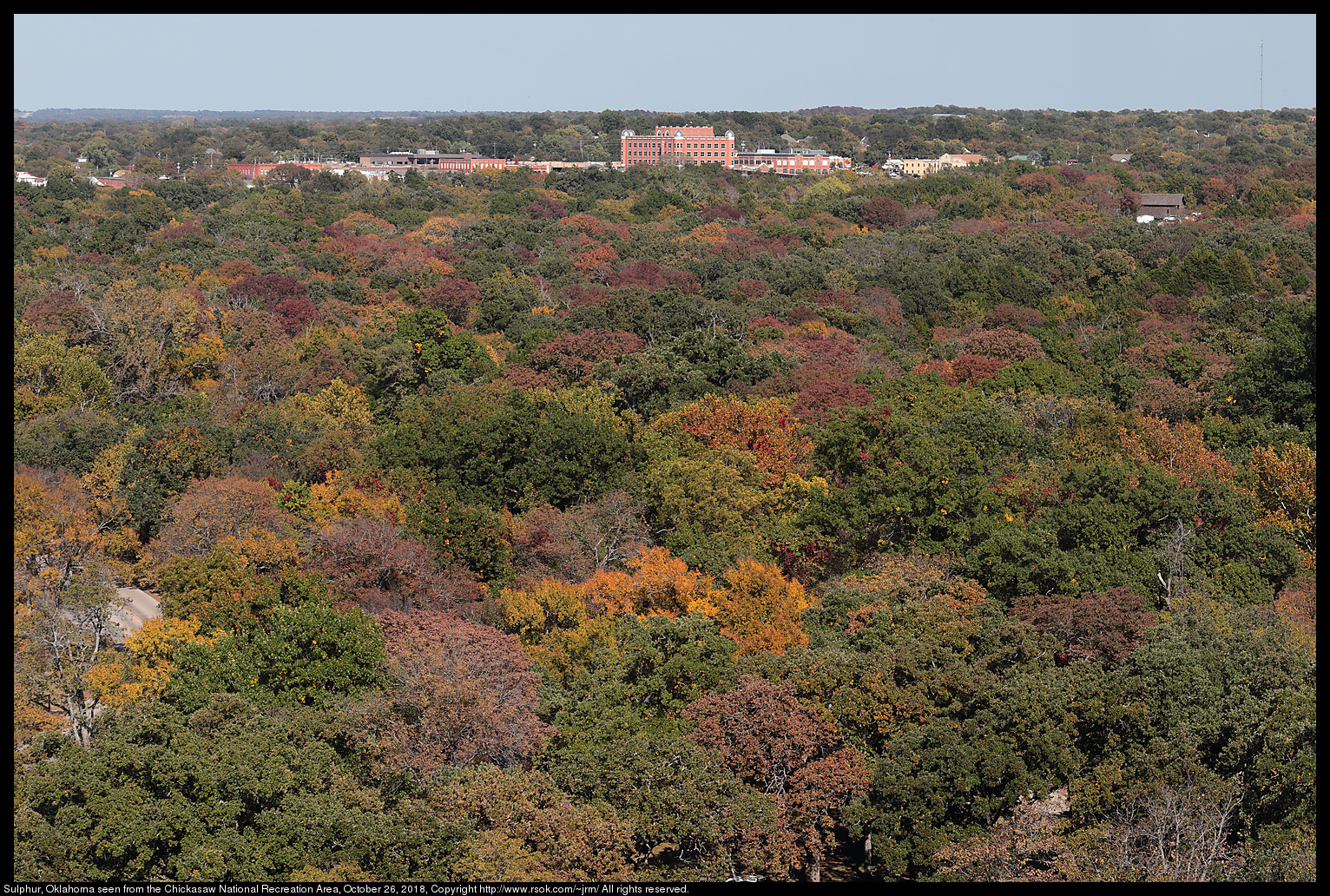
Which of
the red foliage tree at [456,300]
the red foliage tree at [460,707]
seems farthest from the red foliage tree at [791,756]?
the red foliage tree at [456,300]

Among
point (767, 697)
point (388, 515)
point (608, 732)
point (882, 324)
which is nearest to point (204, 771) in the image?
point (608, 732)

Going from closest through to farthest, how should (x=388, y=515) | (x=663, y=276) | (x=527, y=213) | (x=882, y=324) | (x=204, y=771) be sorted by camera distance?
1. (x=204, y=771)
2. (x=388, y=515)
3. (x=882, y=324)
4. (x=663, y=276)
5. (x=527, y=213)

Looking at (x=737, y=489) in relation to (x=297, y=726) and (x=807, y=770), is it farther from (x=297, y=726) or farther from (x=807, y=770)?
(x=297, y=726)

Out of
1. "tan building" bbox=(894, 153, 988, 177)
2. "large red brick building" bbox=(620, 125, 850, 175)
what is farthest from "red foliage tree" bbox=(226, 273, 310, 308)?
"tan building" bbox=(894, 153, 988, 177)

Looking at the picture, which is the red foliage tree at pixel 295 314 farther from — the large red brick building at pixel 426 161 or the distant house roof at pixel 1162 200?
the large red brick building at pixel 426 161

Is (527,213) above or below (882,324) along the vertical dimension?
above

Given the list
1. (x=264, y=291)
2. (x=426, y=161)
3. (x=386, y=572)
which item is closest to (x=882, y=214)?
(x=264, y=291)

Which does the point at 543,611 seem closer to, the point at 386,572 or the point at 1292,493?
the point at 386,572
